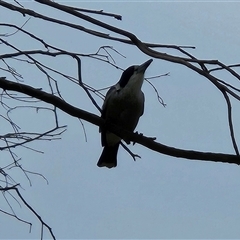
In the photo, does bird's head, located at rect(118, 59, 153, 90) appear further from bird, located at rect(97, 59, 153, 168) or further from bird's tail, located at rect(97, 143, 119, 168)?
bird's tail, located at rect(97, 143, 119, 168)

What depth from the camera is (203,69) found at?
2152 millimetres

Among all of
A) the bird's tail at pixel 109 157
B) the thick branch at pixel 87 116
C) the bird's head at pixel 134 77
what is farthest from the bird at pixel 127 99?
the thick branch at pixel 87 116

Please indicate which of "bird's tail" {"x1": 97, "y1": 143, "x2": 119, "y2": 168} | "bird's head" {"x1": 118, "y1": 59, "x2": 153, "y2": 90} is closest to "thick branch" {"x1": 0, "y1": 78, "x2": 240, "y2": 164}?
"bird's head" {"x1": 118, "y1": 59, "x2": 153, "y2": 90}

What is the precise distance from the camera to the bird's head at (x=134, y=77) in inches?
177

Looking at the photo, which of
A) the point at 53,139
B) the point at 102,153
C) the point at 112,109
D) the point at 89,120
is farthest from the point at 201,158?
the point at 102,153

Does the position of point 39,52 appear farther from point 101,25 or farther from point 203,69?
point 203,69

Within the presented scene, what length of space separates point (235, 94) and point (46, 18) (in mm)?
801

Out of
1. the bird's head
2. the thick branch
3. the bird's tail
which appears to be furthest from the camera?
the bird's tail

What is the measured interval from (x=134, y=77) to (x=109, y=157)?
2.72ft

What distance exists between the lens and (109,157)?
4.93 meters

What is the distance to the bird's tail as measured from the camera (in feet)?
16.0

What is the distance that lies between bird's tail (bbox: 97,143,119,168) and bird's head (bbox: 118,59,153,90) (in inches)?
26.1

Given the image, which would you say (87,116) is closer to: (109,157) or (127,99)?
(127,99)

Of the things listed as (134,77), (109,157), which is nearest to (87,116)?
(134,77)
